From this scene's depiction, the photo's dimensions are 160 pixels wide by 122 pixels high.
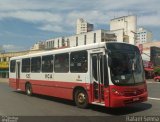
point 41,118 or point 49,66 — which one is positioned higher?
point 49,66

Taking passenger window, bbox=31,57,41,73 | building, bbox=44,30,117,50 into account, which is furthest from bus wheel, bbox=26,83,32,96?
building, bbox=44,30,117,50

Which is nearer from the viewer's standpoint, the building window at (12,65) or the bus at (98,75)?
the bus at (98,75)

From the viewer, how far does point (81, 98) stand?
13.9 metres

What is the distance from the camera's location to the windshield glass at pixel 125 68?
1212 centimetres

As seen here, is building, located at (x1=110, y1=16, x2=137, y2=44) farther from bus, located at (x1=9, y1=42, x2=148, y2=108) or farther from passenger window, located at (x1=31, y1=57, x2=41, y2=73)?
bus, located at (x1=9, y1=42, x2=148, y2=108)

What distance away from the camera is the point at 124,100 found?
11922 mm

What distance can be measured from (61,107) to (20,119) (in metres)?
3.53

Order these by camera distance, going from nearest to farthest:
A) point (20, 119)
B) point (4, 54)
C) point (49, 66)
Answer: point (20, 119) → point (49, 66) → point (4, 54)

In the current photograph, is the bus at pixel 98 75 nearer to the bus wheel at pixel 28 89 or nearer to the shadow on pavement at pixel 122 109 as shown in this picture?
the shadow on pavement at pixel 122 109

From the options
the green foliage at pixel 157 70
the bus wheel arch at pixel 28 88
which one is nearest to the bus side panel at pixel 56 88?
the bus wheel arch at pixel 28 88

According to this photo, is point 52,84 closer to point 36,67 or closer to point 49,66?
point 49,66

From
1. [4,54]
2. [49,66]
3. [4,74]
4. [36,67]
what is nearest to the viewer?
[49,66]

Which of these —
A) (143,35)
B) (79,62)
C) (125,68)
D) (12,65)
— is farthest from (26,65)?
(143,35)

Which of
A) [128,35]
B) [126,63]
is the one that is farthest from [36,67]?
[128,35]
